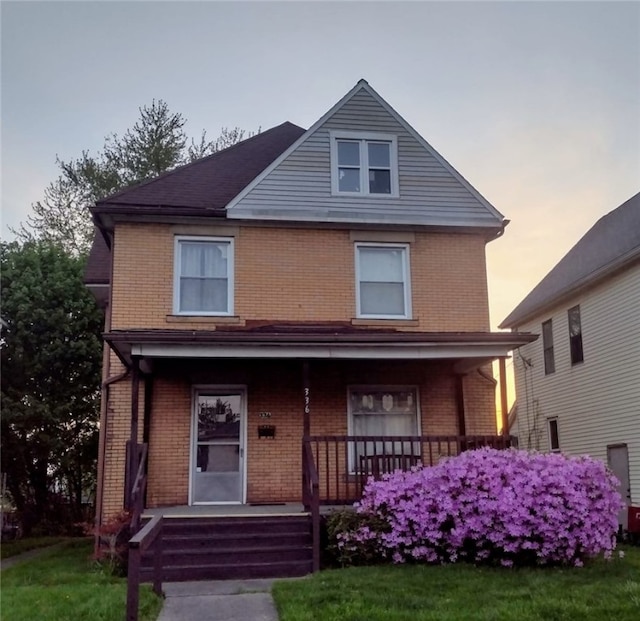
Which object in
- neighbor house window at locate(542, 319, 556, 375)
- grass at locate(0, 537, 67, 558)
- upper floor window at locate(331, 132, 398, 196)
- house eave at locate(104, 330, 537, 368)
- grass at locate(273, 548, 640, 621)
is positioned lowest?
grass at locate(0, 537, 67, 558)

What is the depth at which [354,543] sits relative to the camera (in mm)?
9633

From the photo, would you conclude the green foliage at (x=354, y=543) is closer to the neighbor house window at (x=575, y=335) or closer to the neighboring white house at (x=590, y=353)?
the neighboring white house at (x=590, y=353)

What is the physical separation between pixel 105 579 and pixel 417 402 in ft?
20.7

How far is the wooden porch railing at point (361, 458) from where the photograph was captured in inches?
435

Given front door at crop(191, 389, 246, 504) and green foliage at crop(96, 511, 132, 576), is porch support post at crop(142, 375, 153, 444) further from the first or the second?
green foliage at crop(96, 511, 132, 576)

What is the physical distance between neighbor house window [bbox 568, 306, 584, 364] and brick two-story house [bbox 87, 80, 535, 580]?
676 cm

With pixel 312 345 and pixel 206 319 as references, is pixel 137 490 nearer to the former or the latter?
pixel 312 345

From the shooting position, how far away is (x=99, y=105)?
1548 centimetres

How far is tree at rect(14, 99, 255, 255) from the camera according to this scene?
29375 millimetres

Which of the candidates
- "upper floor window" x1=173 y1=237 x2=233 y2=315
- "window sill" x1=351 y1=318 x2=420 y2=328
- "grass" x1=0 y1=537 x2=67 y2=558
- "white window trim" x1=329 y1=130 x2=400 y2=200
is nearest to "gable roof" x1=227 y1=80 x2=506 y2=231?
"white window trim" x1=329 y1=130 x2=400 y2=200

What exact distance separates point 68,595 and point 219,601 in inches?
62.8

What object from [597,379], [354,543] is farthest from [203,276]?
[597,379]

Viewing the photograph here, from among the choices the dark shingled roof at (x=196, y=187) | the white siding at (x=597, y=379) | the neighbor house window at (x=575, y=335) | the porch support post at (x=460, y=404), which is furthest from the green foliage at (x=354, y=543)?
the neighbor house window at (x=575, y=335)

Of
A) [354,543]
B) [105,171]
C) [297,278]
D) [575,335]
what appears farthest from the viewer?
[105,171]
